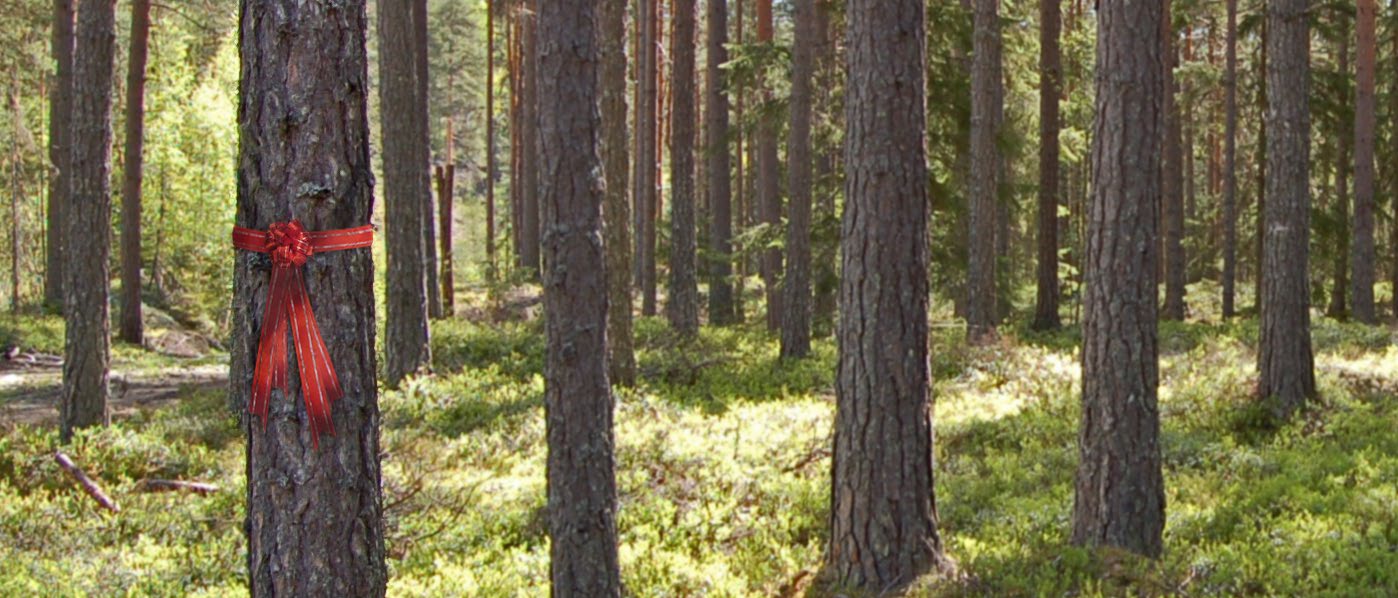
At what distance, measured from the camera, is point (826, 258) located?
1998 cm

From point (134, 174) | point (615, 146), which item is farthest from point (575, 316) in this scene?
point (134, 174)

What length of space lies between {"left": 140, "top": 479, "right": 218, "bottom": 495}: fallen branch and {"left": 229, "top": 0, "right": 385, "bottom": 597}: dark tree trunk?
723 centimetres

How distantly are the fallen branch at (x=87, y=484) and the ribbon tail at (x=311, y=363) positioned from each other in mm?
7127

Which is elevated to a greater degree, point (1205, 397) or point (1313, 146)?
point (1313, 146)

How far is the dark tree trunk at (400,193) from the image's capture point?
14.5 meters

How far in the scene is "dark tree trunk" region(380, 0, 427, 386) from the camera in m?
14.5

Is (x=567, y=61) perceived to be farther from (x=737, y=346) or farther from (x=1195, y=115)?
(x=1195, y=115)

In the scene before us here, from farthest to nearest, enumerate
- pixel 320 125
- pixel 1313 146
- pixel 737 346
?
pixel 1313 146 → pixel 737 346 → pixel 320 125

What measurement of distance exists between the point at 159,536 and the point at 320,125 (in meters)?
6.69

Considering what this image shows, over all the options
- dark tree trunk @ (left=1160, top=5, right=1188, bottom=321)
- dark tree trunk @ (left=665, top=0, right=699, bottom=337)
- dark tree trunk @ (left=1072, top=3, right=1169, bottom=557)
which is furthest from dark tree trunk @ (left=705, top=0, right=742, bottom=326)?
dark tree trunk @ (left=1072, top=3, right=1169, bottom=557)

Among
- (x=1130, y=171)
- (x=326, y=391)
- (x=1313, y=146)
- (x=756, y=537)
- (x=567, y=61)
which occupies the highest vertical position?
(x=1313, y=146)

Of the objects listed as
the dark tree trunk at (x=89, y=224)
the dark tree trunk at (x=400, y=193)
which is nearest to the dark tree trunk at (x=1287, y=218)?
the dark tree trunk at (x=400, y=193)

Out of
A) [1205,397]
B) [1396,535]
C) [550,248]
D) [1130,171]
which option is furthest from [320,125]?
[1205,397]

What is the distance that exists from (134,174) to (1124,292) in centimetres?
1790
